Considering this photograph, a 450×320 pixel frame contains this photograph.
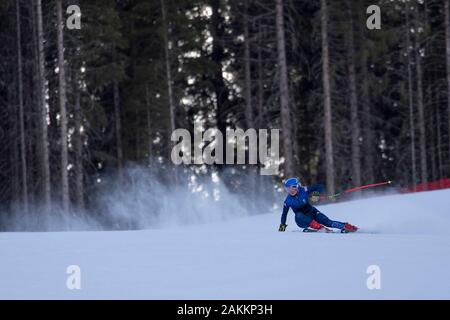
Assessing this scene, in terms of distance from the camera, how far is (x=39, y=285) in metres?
6.18

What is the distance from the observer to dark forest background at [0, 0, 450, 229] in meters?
23.6

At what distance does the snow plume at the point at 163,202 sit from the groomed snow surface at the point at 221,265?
12906mm

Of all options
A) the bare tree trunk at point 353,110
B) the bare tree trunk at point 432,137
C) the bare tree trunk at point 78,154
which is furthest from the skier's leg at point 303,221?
the bare tree trunk at point 432,137

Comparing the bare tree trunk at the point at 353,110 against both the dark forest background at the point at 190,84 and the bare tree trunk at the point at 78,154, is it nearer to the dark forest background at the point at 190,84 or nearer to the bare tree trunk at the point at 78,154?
the dark forest background at the point at 190,84

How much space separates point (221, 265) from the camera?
7.11m

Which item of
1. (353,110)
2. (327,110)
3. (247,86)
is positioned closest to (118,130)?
(247,86)

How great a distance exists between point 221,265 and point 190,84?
77.2 feet

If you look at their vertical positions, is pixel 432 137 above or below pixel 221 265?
above

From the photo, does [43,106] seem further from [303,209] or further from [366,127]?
[366,127]

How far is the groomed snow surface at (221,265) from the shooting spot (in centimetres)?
579

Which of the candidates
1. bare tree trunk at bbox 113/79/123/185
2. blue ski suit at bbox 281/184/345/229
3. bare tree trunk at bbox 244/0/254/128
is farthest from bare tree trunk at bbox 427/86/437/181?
blue ski suit at bbox 281/184/345/229

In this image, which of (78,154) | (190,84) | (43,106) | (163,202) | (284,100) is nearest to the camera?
(43,106)

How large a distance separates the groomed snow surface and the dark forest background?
12.2 metres
